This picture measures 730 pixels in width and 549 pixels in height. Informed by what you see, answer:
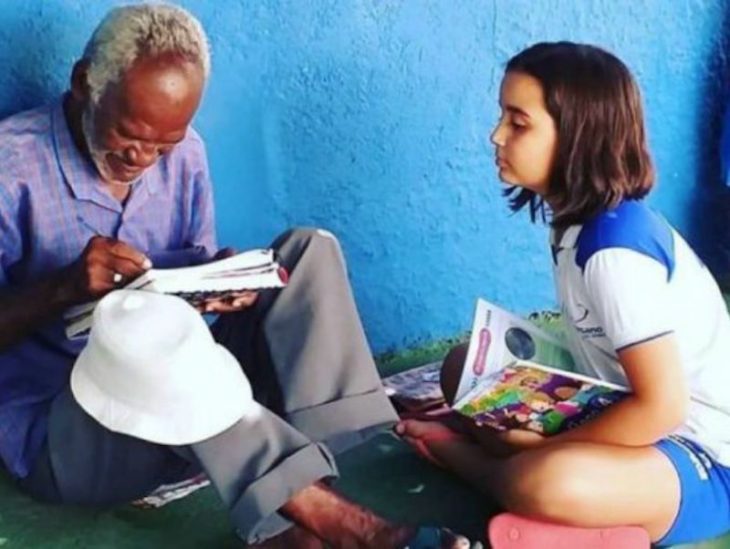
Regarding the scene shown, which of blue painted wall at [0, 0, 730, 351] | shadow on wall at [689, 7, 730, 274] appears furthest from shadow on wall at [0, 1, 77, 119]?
shadow on wall at [689, 7, 730, 274]

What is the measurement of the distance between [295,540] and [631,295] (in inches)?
24.9

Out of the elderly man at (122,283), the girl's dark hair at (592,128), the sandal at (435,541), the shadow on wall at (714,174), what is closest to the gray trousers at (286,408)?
the elderly man at (122,283)

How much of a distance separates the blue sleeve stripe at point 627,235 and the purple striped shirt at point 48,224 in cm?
66

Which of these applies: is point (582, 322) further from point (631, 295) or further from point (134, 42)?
point (134, 42)

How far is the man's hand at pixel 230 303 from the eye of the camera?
75.8 inches

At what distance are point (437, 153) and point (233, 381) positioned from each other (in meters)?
1.13

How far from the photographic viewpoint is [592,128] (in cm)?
202

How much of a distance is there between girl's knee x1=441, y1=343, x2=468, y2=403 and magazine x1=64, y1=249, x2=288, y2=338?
22.2 inches

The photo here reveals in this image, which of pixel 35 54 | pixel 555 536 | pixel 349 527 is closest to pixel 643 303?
pixel 555 536

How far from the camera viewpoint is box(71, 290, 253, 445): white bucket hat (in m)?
1.73

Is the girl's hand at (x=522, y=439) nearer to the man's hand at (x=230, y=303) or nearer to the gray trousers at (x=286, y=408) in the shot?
the gray trousers at (x=286, y=408)

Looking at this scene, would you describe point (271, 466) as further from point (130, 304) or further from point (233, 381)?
point (130, 304)

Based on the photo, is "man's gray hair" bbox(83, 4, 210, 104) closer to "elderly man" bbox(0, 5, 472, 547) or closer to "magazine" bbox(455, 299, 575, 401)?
"elderly man" bbox(0, 5, 472, 547)

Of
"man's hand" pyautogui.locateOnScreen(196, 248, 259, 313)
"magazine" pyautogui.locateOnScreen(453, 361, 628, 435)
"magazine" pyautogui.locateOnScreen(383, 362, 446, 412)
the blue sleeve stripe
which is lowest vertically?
"magazine" pyautogui.locateOnScreen(383, 362, 446, 412)
